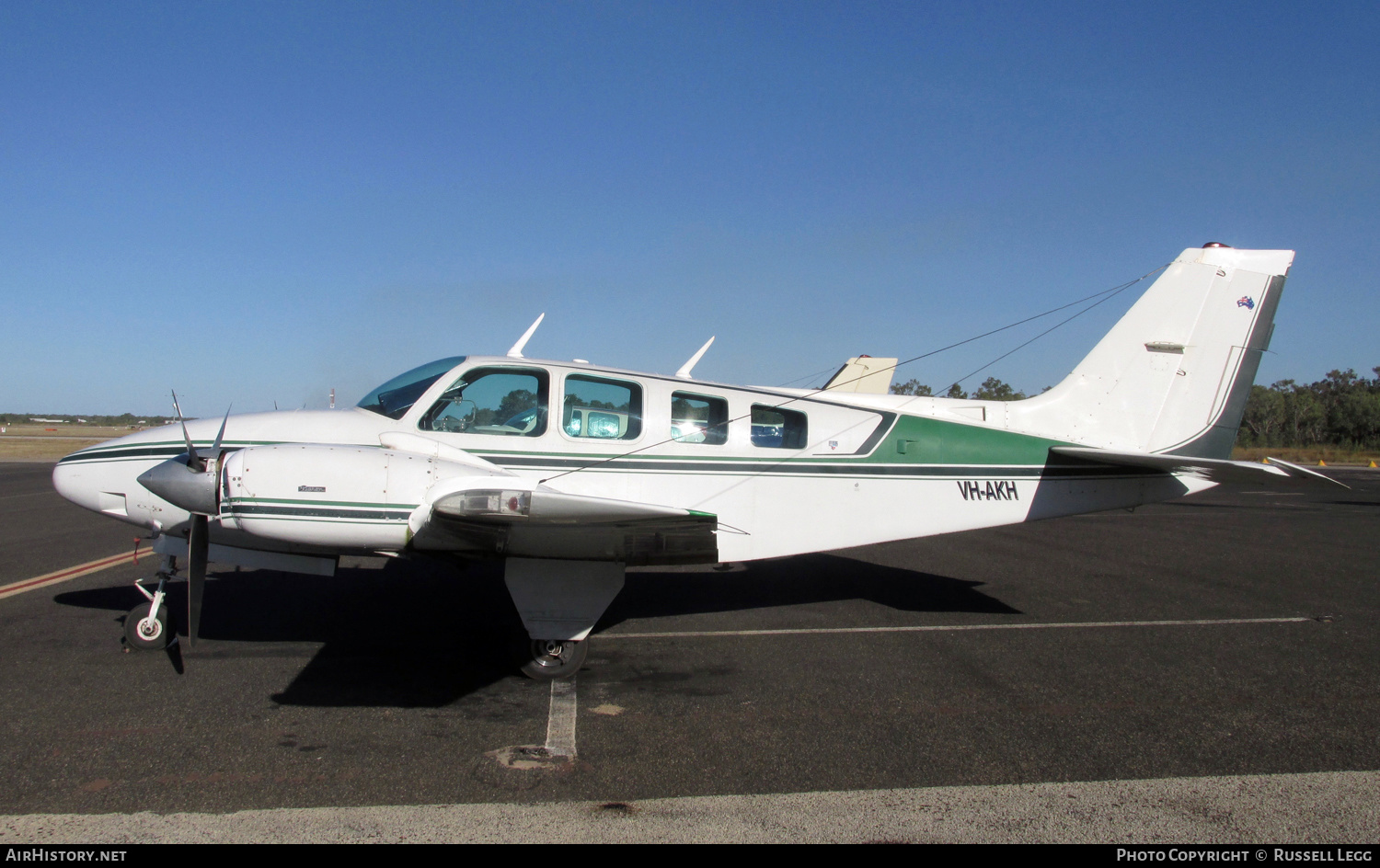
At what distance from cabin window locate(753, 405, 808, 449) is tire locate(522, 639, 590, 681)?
7.60 feet

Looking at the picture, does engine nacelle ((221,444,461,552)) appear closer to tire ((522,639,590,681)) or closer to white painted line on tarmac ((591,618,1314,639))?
tire ((522,639,590,681))

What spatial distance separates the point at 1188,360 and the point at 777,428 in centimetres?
463

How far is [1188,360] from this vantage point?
7961 millimetres

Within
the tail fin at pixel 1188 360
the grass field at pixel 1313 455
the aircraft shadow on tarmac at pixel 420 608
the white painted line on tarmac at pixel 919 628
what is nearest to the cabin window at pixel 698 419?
the white painted line on tarmac at pixel 919 628

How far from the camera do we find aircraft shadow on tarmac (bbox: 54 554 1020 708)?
222 inches

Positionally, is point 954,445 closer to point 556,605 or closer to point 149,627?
point 556,605

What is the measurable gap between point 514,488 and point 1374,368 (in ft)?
310

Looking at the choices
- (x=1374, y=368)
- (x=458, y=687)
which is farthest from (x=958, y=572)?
(x=1374, y=368)

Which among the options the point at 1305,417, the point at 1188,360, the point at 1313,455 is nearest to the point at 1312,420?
the point at 1305,417

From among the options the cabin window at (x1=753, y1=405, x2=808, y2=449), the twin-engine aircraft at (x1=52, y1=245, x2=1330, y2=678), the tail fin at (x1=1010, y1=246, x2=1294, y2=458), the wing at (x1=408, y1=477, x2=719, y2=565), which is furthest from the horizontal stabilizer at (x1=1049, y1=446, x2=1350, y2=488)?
the wing at (x1=408, y1=477, x2=719, y2=565)

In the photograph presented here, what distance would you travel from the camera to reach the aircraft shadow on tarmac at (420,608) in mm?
5629

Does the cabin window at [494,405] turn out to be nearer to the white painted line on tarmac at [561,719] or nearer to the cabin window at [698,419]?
the cabin window at [698,419]

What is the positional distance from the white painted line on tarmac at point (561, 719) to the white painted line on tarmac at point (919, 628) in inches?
51.3

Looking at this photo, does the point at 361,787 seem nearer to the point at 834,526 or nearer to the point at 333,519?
the point at 333,519
